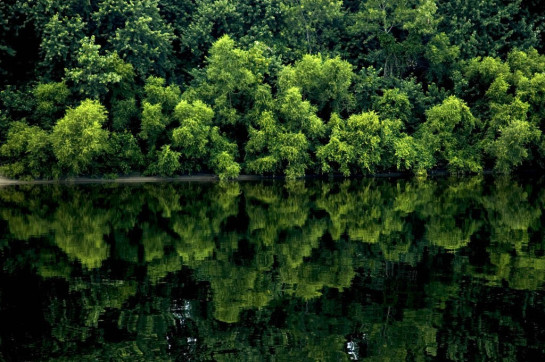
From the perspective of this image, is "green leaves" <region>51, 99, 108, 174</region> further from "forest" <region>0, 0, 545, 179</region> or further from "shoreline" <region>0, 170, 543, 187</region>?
"shoreline" <region>0, 170, 543, 187</region>

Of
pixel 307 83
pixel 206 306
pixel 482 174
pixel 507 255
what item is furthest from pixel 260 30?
pixel 206 306

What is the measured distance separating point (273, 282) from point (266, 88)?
3534cm

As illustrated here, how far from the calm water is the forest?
16.5m

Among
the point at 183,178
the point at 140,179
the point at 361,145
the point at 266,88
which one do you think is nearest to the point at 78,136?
the point at 140,179

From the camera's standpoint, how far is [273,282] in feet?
58.0

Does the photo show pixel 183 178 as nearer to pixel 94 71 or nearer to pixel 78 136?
pixel 78 136

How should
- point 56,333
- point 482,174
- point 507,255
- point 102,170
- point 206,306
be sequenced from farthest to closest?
point 482,174
point 102,170
point 507,255
point 206,306
point 56,333

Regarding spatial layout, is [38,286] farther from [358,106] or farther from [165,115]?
[358,106]

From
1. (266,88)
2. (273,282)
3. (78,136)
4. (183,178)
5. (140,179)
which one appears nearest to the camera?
(273,282)

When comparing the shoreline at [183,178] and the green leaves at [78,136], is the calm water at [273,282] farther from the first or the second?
the shoreline at [183,178]

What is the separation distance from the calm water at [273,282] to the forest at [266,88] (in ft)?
54.1

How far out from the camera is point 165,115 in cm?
5078

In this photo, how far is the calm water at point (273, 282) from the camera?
1323cm

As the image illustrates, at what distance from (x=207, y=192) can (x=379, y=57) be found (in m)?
24.4
